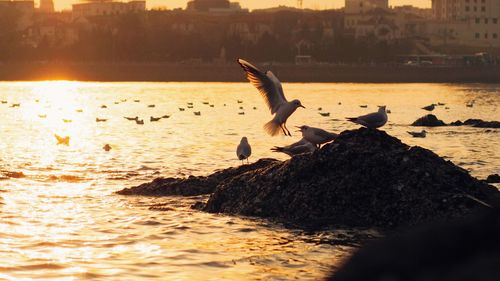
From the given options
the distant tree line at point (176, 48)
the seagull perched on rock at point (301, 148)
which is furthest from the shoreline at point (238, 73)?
the seagull perched on rock at point (301, 148)

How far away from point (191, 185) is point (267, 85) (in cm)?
194

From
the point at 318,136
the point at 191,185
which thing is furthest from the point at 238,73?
the point at 318,136

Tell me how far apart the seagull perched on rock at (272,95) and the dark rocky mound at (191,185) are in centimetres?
59

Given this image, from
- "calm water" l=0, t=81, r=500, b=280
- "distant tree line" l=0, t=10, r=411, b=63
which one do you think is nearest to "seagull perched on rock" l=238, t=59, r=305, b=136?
"calm water" l=0, t=81, r=500, b=280

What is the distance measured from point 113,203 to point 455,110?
188 feet

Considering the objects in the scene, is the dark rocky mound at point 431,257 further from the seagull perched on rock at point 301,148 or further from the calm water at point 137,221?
the seagull perched on rock at point 301,148

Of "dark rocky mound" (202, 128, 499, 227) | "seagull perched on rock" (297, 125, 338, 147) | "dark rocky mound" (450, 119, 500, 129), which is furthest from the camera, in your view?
"dark rocky mound" (450, 119, 500, 129)

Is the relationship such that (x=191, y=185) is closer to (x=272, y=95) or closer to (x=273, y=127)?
(x=273, y=127)

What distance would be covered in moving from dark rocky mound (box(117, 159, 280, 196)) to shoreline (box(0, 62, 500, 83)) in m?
130

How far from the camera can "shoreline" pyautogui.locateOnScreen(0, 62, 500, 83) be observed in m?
150

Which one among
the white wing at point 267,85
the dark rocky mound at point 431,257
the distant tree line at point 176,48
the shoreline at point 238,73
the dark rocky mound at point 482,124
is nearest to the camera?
the dark rocky mound at point 431,257

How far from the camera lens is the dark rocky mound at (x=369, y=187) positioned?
11156 mm

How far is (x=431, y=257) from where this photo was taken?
1.69 m

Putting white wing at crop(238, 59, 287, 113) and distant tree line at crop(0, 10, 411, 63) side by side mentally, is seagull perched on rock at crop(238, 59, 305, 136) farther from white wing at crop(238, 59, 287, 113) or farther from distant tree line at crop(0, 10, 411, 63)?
distant tree line at crop(0, 10, 411, 63)
